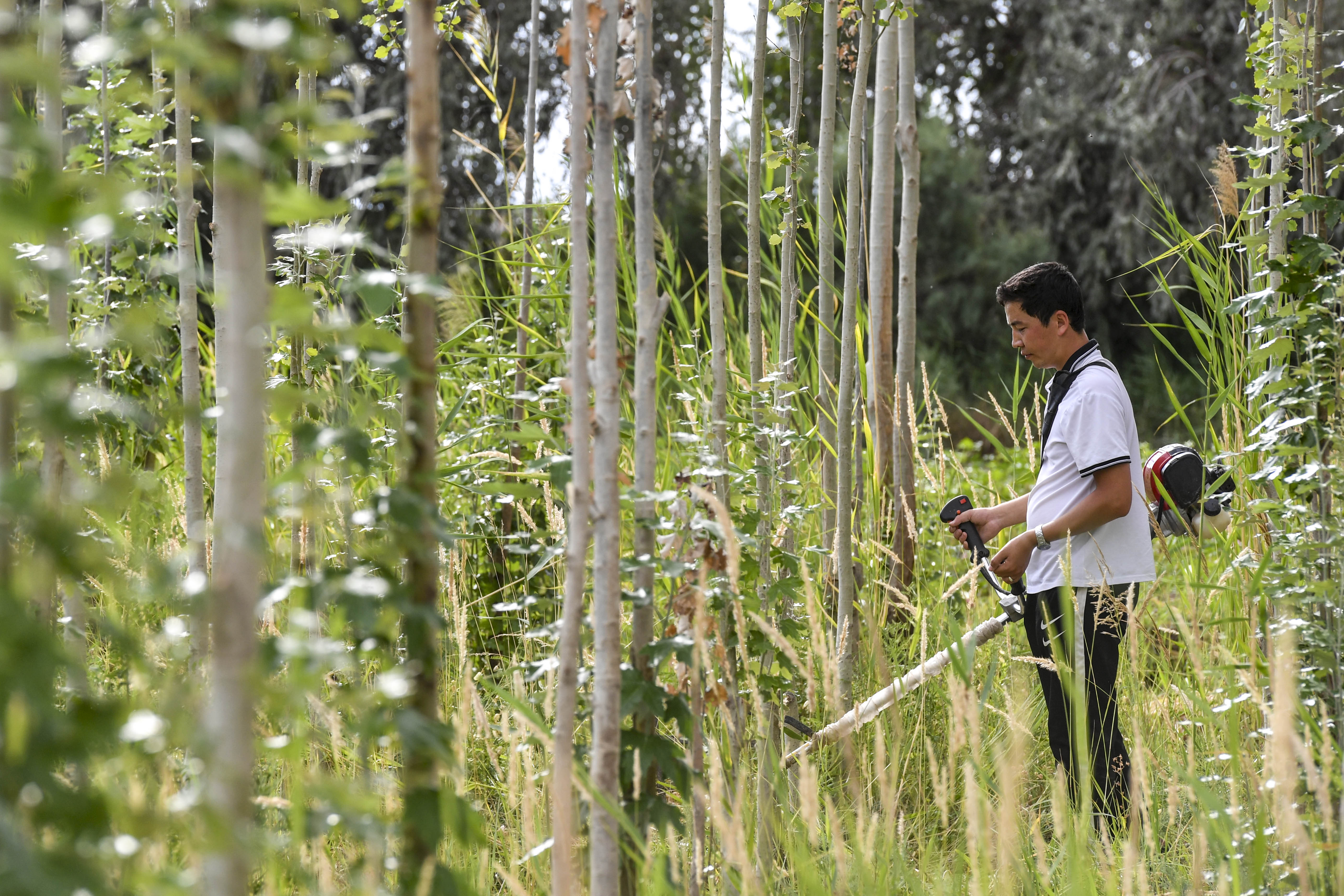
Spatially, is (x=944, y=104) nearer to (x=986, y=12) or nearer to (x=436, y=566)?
(x=986, y=12)

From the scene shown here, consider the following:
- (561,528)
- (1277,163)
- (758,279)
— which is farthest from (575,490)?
(1277,163)

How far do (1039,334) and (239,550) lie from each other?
237cm

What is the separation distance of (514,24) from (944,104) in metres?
6.04

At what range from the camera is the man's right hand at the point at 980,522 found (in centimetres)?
270

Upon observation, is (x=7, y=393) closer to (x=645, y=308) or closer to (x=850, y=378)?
(x=645, y=308)

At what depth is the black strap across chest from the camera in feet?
8.58

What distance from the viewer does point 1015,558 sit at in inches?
103

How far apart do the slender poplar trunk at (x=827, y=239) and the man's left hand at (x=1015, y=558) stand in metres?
0.42

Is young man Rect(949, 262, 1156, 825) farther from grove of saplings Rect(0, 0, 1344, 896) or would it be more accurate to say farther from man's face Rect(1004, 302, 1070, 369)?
grove of saplings Rect(0, 0, 1344, 896)

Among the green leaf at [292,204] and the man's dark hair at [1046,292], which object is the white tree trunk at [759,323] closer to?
the man's dark hair at [1046,292]

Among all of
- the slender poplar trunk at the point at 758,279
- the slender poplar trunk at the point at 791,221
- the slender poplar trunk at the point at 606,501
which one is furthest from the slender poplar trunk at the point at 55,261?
the slender poplar trunk at the point at 791,221

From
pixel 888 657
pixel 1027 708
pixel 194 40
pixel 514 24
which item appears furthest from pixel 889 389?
pixel 514 24

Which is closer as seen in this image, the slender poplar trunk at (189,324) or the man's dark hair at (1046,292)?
the slender poplar trunk at (189,324)

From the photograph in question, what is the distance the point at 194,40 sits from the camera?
748 mm
